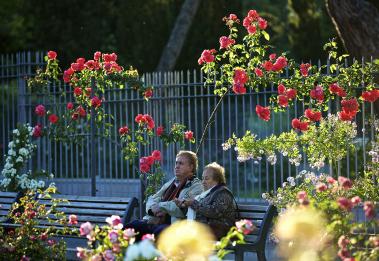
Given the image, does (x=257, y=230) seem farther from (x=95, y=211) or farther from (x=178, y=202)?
(x=95, y=211)

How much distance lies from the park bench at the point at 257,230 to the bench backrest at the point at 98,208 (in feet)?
3.51

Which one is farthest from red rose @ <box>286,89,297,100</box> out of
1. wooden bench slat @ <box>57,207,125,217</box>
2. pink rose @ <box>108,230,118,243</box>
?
pink rose @ <box>108,230,118,243</box>

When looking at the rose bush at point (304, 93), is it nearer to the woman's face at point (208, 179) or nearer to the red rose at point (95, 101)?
the woman's face at point (208, 179)

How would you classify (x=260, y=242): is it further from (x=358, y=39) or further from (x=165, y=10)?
(x=165, y=10)

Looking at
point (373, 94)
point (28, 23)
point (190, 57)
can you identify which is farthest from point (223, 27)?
point (373, 94)

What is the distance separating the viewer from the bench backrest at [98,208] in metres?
9.28

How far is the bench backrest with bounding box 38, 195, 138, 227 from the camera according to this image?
9281mm

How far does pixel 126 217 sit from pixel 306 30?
690 inches

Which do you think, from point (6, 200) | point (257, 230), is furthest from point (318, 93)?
point (6, 200)

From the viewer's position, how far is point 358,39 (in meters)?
13.0

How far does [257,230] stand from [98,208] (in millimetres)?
1831

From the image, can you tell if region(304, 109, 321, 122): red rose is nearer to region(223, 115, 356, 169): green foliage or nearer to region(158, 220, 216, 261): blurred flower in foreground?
region(223, 115, 356, 169): green foliage

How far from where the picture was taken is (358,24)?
13016 mm

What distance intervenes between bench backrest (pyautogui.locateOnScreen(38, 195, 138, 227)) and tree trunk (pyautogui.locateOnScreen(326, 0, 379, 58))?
4.75 m
